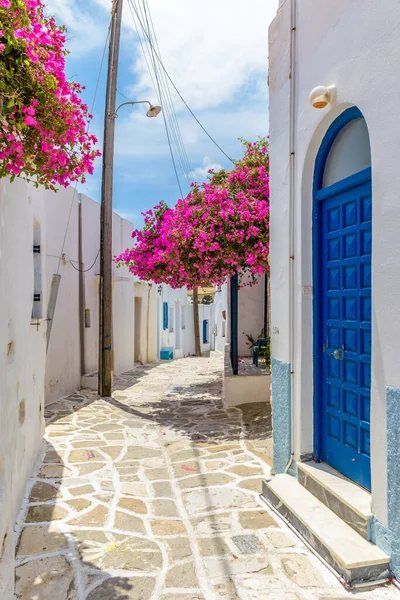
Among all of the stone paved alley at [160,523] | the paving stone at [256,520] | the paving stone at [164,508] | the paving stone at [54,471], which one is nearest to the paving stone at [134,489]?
the stone paved alley at [160,523]

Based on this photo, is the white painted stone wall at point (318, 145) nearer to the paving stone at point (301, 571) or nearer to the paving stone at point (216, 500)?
the paving stone at point (301, 571)

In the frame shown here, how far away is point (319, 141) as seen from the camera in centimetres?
439

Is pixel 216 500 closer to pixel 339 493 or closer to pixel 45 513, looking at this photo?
pixel 339 493

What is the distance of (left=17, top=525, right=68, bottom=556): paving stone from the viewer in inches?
153

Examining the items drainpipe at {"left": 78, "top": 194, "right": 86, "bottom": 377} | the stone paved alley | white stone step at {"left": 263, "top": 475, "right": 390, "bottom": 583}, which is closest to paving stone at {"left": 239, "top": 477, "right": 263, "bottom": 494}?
the stone paved alley

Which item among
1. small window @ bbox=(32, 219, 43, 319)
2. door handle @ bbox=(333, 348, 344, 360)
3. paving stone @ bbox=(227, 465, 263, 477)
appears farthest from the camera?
small window @ bbox=(32, 219, 43, 319)

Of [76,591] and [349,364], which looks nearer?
[76,591]

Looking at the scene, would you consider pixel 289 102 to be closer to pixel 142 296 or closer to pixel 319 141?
pixel 319 141

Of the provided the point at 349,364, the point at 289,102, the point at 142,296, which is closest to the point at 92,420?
the point at 349,364

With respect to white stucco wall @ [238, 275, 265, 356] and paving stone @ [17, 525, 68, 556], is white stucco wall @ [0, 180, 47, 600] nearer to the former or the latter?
paving stone @ [17, 525, 68, 556]

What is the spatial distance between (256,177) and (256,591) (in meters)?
6.73

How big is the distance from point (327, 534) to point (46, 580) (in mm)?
2106

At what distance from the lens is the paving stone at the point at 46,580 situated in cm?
325

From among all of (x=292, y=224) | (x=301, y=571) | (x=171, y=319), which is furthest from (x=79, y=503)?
(x=171, y=319)
